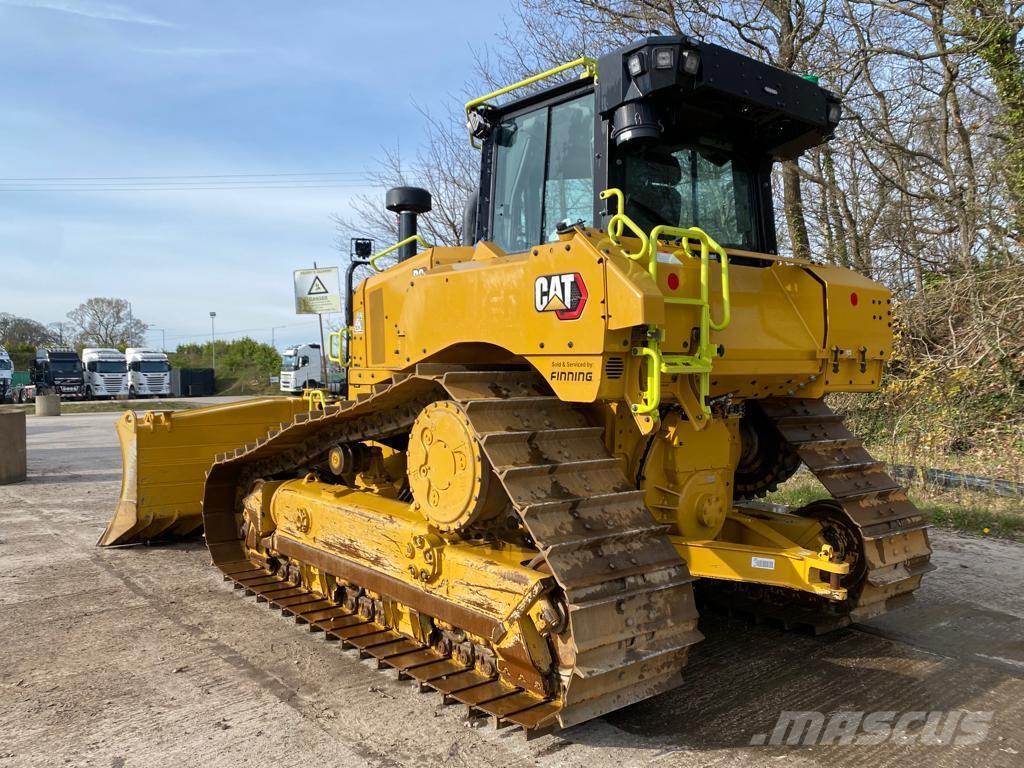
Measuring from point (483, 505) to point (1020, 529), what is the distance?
582 cm

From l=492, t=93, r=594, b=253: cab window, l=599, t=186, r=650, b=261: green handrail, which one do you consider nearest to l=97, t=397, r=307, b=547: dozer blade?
l=492, t=93, r=594, b=253: cab window

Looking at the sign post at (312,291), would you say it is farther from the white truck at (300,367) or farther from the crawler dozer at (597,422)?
the white truck at (300,367)

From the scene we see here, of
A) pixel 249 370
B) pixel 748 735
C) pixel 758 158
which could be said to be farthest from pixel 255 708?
pixel 249 370

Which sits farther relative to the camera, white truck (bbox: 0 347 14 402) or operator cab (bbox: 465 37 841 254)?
white truck (bbox: 0 347 14 402)

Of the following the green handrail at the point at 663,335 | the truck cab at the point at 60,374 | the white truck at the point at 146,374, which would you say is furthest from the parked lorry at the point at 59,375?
the green handrail at the point at 663,335

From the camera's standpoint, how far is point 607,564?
3.23m

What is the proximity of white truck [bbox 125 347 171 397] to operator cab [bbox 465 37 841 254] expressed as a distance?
39821mm

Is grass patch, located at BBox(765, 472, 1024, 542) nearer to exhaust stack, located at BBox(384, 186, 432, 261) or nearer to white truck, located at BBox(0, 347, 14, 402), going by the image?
exhaust stack, located at BBox(384, 186, 432, 261)

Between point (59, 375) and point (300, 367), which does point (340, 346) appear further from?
point (59, 375)

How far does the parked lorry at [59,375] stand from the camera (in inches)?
1523

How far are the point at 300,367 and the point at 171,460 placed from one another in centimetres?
3281

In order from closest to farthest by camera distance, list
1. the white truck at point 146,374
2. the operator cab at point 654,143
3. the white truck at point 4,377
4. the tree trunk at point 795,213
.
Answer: the operator cab at point 654,143 → the tree trunk at point 795,213 → the white truck at point 4,377 → the white truck at point 146,374

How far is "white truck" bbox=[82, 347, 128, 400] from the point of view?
39500mm

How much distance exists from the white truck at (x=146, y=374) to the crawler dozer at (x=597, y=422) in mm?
38553
